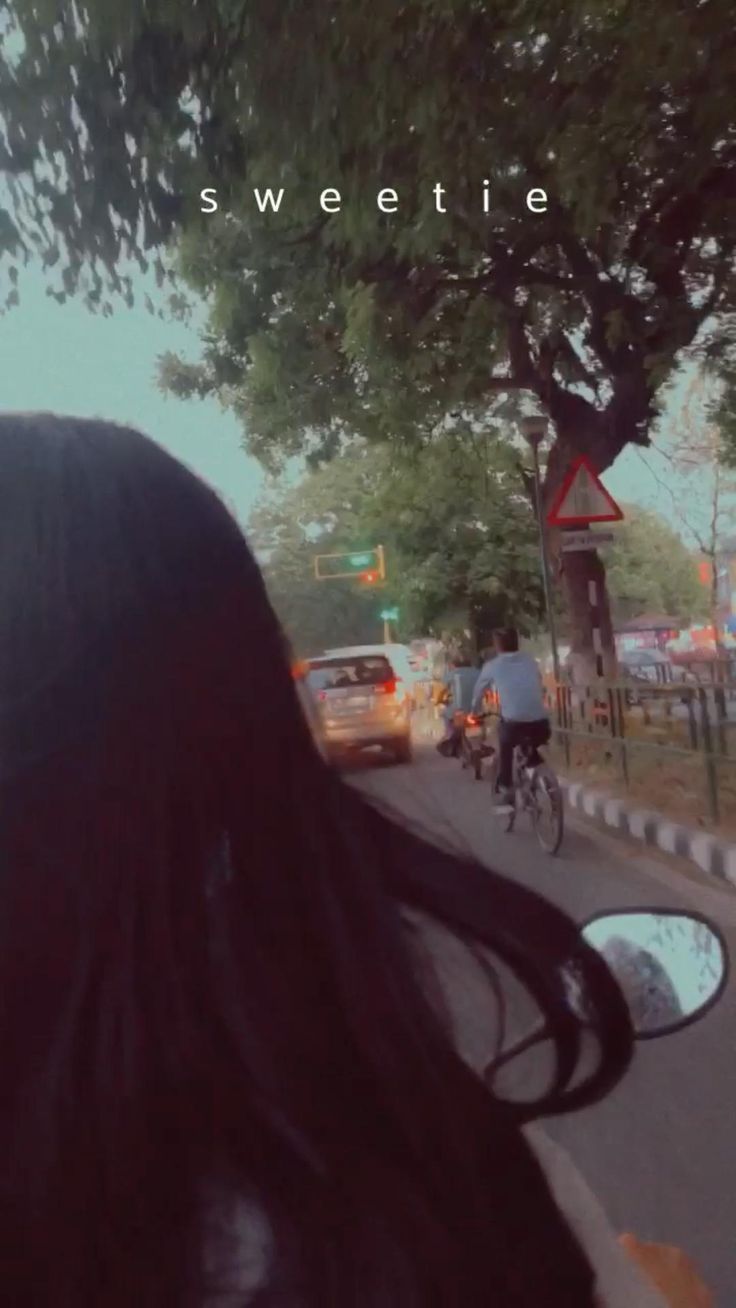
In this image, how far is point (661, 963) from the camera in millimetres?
667

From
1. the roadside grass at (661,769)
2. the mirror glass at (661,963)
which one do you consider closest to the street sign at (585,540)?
the roadside grass at (661,769)

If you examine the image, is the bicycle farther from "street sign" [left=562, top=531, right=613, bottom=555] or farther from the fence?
"street sign" [left=562, top=531, right=613, bottom=555]

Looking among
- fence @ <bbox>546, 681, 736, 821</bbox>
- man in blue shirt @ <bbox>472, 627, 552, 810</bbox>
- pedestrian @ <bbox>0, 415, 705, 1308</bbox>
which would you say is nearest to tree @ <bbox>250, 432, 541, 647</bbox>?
man in blue shirt @ <bbox>472, 627, 552, 810</bbox>

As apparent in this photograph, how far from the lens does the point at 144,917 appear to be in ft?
1.23

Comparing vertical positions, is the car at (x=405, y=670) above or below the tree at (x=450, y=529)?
below

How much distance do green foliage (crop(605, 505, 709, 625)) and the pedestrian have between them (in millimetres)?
2115

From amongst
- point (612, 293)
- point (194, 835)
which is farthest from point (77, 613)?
point (612, 293)

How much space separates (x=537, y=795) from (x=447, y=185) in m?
1.96

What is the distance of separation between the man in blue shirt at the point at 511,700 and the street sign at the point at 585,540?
0.48 m

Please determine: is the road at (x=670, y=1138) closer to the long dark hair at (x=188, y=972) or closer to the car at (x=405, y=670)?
the long dark hair at (x=188, y=972)

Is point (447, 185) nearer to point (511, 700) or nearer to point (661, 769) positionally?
point (511, 700)

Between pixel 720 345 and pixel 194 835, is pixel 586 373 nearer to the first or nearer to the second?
pixel 720 345

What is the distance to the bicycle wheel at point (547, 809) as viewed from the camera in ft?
10.9

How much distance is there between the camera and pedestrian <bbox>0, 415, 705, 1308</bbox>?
1.14ft
